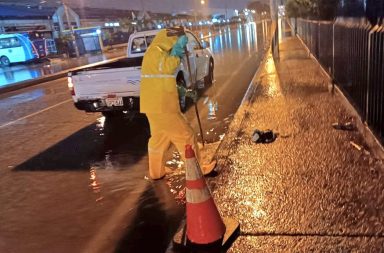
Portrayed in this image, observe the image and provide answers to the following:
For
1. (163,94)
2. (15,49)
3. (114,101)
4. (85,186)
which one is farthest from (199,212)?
(15,49)

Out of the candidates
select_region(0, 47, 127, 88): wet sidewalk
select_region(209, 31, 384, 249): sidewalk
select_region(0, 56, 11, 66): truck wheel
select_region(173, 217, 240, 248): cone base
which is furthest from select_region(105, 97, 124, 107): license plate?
select_region(0, 56, 11, 66): truck wheel

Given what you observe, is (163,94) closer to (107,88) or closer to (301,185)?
(301,185)

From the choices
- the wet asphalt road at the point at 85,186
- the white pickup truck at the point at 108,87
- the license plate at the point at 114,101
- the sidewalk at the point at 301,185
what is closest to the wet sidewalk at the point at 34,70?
the white pickup truck at the point at 108,87

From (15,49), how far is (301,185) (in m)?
34.8

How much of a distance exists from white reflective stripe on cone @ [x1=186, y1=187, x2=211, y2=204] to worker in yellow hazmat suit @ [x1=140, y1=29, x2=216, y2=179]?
165cm

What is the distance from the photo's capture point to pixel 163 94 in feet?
16.5

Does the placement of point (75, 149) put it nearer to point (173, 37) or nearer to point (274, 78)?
point (173, 37)

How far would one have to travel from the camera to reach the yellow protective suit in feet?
16.3

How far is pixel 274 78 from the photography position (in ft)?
40.1

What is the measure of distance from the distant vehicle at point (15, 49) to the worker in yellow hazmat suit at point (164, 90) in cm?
3272

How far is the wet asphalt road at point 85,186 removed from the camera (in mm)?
4320

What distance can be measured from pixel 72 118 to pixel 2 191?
484 centimetres

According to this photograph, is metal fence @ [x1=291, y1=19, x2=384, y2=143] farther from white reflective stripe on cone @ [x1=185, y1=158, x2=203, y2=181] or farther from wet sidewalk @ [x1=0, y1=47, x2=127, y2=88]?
wet sidewalk @ [x1=0, y1=47, x2=127, y2=88]

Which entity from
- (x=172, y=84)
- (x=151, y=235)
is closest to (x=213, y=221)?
(x=151, y=235)
